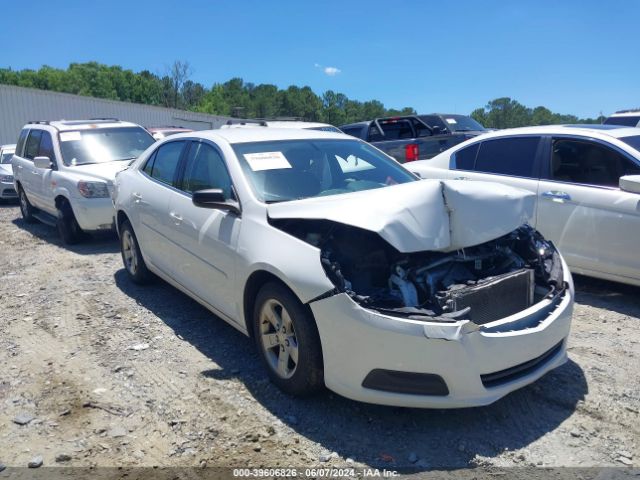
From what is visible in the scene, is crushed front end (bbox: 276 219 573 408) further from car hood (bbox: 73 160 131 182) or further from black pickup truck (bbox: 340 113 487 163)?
black pickup truck (bbox: 340 113 487 163)

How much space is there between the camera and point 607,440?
3.04m

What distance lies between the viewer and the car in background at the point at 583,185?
498 centimetres

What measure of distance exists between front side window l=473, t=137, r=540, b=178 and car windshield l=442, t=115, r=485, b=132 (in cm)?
653

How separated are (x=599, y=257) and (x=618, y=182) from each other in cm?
73

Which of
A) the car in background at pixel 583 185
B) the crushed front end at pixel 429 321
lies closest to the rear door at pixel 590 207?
the car in background at pixel 583 185

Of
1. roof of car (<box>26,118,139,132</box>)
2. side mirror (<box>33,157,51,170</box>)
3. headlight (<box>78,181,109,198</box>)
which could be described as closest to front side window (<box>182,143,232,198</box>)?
headlight (<box>78,181,109,198</box>)

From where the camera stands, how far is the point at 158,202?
16.3 feet


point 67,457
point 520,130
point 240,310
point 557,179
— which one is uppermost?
point 520,130

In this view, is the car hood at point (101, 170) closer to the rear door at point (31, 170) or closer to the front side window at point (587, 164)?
the rear door at point (31, 170)

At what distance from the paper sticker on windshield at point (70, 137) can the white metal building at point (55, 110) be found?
19065 mm

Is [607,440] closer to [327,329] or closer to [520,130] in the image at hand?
[327,329]

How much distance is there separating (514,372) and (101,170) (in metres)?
7.14

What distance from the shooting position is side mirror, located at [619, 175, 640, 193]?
4746 millimetres

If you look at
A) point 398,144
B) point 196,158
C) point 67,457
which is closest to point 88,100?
point 398,144
